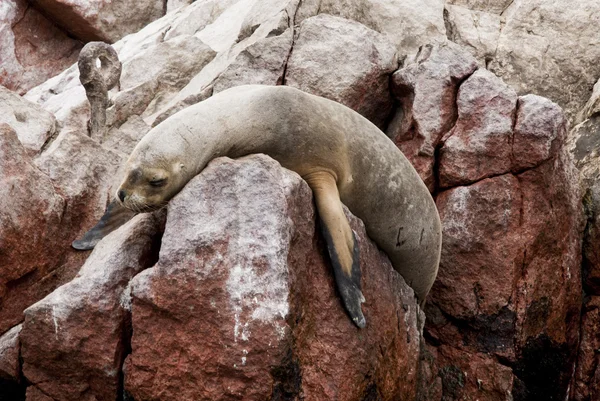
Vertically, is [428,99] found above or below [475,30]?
above

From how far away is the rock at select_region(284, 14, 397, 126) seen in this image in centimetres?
707

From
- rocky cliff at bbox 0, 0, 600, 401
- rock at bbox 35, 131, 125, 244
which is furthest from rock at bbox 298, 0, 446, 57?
rock at bbox 35, 131, 125, 244

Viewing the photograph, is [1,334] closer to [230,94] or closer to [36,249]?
[36,249]

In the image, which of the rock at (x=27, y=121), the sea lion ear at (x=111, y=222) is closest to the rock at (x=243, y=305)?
the sea lion ear at (x=111, y=222)

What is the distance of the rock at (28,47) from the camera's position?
542 inches

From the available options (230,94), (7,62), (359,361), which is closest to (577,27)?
(230,94)

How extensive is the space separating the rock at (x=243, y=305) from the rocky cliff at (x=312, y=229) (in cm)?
1

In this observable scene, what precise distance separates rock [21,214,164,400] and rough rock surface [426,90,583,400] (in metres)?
3.03

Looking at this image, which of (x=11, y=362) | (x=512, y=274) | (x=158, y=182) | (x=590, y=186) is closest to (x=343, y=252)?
(x=158, y=182)

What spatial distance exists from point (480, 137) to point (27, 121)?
145 inches

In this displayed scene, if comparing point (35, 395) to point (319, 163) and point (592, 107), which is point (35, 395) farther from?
point (592, 107)

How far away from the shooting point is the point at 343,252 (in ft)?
14.5

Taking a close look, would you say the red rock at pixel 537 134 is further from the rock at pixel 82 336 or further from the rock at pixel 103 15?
the rock at pixel 103 15

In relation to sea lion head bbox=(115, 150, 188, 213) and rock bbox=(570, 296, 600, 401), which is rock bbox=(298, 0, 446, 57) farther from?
sea lion head bbox=(115, 150, 188, 213)
